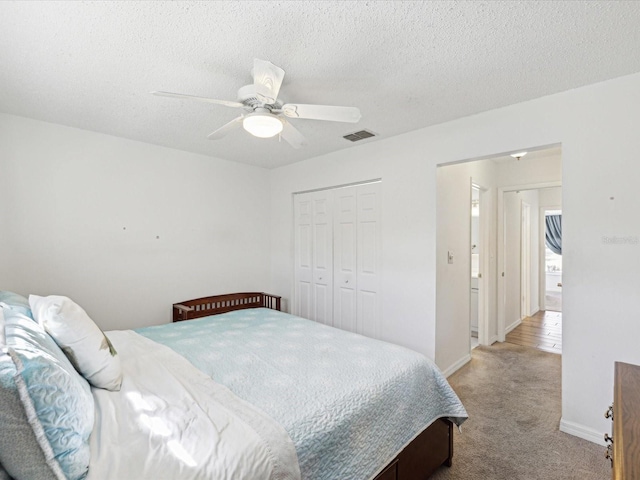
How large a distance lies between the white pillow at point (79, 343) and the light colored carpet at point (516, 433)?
193cm

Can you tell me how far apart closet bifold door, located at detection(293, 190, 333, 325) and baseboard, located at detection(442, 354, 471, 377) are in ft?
4.62

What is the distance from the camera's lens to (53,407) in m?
0.98

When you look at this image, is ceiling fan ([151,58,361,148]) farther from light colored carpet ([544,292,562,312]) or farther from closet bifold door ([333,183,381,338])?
light colored carpet ([544,292,562,312])

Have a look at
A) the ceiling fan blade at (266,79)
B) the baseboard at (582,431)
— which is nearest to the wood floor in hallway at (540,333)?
the baseboard at (582,431)

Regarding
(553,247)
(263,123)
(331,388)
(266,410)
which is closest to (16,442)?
(266,410)

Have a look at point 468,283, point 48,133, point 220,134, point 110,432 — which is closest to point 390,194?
point 468,283

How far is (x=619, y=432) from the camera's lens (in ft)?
3.18

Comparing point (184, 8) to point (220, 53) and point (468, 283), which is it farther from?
point (468, 283)

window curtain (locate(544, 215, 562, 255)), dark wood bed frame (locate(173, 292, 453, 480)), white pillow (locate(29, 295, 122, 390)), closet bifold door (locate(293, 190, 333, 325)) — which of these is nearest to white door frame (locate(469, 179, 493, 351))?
closet bifold door (locate(293, 190, 333, 325))

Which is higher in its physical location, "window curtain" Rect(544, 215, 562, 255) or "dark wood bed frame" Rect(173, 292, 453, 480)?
"window curtain" Rect(544, 215, 562, 255)

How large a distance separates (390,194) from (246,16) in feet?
7.16

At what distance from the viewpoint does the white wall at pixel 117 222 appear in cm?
269

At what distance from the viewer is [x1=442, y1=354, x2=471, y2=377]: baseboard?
10.8ft

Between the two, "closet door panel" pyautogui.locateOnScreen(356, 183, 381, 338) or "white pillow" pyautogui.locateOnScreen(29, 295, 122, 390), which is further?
"closet door panel" pyautogui.locateOnScreen(356, 183, 381, 338)
